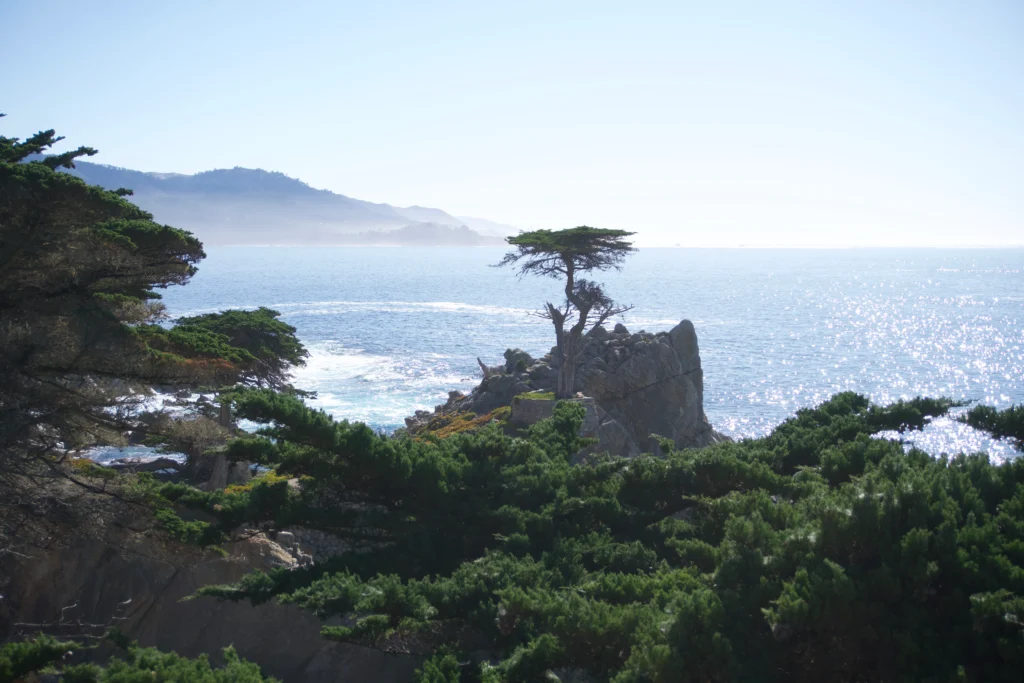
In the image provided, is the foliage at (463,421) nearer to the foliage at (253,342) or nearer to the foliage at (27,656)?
the foliage at (253,342)

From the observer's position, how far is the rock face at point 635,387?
31438 mm

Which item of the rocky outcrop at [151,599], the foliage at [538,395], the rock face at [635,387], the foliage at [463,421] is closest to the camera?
A: the rocky outcrop at [151,599]

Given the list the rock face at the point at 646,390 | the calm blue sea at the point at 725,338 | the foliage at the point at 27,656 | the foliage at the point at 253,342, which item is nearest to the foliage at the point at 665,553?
the foliage at the point at 27,656

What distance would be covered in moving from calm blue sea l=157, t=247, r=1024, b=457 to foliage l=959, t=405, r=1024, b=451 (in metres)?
28.9

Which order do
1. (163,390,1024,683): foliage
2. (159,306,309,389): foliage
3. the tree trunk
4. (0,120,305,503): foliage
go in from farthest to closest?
the tree trunk, (159,306,309,389): foliage, (0,120,305,503): foliage, (163,390,1024,683): foliage

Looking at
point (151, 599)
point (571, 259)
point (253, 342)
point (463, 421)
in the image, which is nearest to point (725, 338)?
point (571, 259)

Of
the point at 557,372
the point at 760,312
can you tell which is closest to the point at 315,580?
the point at 557,372

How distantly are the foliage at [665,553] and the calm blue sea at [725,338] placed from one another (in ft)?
87.2

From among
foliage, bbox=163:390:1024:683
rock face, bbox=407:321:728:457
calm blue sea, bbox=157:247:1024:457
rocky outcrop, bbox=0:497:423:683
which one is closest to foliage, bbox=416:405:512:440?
rock face, bbox=407:321:728:457

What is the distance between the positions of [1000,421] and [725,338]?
65329 mm

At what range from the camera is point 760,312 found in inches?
4008

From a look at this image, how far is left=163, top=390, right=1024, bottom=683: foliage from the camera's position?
7.25 m

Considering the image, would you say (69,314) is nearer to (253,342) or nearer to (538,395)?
(253,342)

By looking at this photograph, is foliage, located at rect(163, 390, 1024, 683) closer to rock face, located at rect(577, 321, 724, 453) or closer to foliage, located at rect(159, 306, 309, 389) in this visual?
foliage, located at rect(159, 306, 309, 389)
